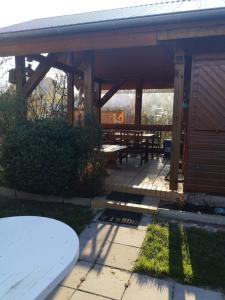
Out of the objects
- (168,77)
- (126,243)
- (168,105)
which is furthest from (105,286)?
(168,105)

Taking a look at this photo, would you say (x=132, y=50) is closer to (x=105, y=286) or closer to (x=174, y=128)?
(x=174, y=128)

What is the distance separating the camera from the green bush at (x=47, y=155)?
169 inches

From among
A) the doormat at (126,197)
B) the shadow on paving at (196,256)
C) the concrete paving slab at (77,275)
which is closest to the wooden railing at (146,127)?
the doormat at (126,197)

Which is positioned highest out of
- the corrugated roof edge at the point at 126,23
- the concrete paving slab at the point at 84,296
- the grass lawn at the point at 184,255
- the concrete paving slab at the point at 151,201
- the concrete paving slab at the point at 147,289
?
the corrugated roof edge at the point at 126,23

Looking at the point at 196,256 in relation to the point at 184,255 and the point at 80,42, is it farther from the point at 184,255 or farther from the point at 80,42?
the point at 80,42

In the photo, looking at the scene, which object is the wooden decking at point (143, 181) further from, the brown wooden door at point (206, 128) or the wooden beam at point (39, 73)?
the wooden beam at point (39, 73)

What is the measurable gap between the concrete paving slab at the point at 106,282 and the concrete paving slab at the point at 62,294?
0.11 metres

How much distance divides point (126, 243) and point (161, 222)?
790 mm

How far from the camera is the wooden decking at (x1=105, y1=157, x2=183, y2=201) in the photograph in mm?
4650

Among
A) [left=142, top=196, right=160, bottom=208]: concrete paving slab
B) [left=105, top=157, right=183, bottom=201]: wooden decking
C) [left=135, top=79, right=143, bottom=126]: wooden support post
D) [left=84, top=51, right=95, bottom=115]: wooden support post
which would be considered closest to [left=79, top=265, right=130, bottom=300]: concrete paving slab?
[left=142, top=196, right=160, bottom=208]: concrete paving slab

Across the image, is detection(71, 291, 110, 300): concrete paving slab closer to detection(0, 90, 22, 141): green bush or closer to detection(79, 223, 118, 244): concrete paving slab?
detection(79, 223, 118, 244): concrete paving slab

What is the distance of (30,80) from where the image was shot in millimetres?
5418

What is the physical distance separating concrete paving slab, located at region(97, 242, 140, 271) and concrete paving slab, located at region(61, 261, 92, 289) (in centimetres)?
16

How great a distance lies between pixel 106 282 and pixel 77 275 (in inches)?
11.9
